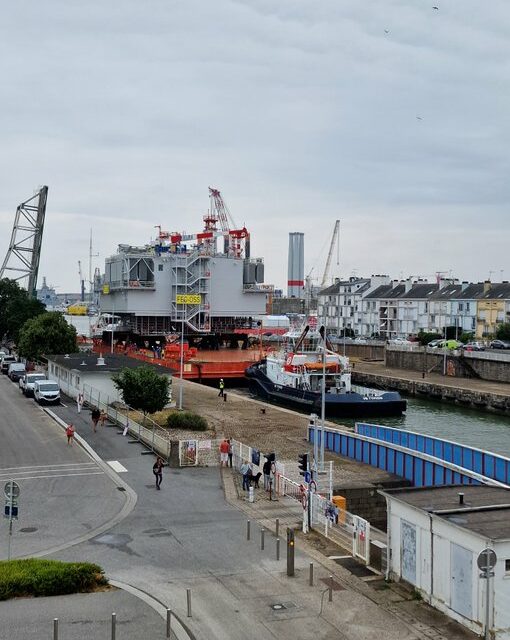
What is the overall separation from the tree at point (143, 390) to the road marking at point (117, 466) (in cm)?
836

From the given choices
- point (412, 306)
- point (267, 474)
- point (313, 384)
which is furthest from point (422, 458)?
point (412, 306)

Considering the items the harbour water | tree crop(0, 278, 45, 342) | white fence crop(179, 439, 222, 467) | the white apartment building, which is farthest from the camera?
the white apartment building

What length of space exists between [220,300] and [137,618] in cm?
8012

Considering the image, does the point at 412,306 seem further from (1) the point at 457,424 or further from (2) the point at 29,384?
(2) the point at 29,384

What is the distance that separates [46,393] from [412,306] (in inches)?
3438

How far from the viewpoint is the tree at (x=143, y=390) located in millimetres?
35688

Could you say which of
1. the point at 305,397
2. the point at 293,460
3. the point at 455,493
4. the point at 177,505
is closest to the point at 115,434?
the point at 293,460

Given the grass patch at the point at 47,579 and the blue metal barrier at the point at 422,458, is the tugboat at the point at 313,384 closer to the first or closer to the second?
the blue metal barrier at the point at 422,458

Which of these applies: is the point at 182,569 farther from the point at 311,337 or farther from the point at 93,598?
the point at 311,337

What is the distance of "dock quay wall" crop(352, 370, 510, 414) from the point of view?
191ft

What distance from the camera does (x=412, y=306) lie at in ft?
401

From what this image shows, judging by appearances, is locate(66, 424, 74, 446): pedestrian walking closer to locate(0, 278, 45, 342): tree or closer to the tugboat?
the tugboat

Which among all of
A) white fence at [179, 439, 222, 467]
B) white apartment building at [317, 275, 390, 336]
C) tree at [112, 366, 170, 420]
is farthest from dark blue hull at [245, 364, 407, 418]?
white apartment building at [317, 275, 390, 336]

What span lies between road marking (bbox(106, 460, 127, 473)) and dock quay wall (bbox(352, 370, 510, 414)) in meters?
38.1
